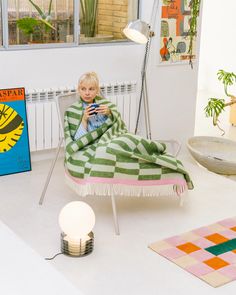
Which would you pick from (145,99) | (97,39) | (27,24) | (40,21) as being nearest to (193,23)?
(145,99)

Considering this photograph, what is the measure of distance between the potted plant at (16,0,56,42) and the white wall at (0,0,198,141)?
15cm

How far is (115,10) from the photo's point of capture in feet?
16.5

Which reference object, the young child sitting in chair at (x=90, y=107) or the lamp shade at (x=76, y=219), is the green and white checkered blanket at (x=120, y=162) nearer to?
the young child sitting in chair at (x=90, y=107)

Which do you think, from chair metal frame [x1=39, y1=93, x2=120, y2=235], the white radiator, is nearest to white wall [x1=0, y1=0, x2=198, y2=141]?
the white radiator

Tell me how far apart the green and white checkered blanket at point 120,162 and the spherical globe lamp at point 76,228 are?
0.43m

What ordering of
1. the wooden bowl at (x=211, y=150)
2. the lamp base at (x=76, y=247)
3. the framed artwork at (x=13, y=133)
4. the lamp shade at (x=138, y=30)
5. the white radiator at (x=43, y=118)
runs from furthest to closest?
1. the wooden bowl at (x=211, y=150)
2. the white radiator at (x=43, y=118)
3. the framed artwork at (x=13, y=133)
4. the lamp shade at (x=138, y=30)
5. the lamp base at (x=76, y=247)

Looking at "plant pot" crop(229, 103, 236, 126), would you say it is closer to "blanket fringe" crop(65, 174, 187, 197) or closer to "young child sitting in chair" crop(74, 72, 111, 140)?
"young child sitting in chair" crop(74, 72, 111, 140)

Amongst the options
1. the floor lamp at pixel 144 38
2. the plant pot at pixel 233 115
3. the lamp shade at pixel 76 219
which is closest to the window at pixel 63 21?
the floor lamp at pixel 144 38

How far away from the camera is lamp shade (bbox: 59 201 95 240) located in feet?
10.1

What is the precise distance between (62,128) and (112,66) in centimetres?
129

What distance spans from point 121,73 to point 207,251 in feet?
7.53

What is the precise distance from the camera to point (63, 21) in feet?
15.8

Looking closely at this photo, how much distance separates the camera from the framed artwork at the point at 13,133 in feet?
14.8

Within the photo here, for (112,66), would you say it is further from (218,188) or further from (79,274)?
(79,274)
